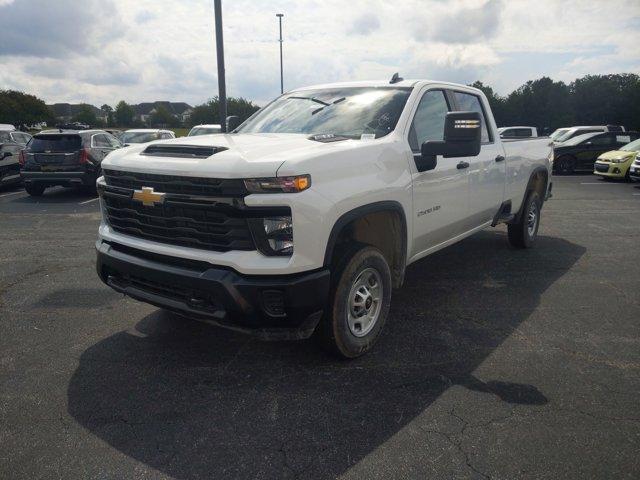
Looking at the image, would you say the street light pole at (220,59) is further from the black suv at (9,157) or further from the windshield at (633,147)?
the windshield at (633,147)

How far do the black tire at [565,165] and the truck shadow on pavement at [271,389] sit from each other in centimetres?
1611

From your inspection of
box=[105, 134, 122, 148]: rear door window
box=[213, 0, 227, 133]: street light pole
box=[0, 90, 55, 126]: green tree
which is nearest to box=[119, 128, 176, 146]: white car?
box=[105, 134, 122, 148]: rear door window

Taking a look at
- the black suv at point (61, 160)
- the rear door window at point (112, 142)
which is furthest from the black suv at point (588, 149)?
the black suv at point (61, 160)

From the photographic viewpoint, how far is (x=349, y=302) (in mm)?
3443

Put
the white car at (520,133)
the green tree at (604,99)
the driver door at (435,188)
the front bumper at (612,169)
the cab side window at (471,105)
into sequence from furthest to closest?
the green tree at (604,99)
the front bumper at (612,169)
the white car at (520,133)
the cab side window at (471,105)
the driver door at (435,188)

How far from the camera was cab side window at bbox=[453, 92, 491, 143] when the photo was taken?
16.6 ft

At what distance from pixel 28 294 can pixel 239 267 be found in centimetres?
327

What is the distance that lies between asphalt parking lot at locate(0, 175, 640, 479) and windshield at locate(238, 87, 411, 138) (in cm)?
164

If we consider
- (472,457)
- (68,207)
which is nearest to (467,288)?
(472,457)

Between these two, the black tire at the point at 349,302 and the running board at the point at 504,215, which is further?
the running board at the point at 504,215

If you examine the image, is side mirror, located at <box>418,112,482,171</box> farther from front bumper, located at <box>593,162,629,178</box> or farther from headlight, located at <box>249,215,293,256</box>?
front bumper, located at <box>593,162,629,178</box>

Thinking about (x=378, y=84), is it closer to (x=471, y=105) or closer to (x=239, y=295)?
(x=471, y=105)

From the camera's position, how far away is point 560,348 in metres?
3.83

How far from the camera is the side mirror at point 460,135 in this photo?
3605 mm
